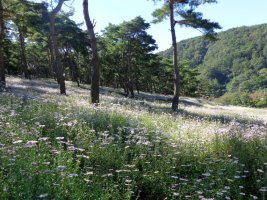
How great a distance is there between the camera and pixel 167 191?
20.3 feet

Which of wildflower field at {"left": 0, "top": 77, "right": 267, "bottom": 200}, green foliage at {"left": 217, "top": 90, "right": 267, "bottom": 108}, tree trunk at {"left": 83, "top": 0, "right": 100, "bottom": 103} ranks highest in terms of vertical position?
tree trunk at {"left": 83, "top": 0, "right": 100, "bottom": 103}

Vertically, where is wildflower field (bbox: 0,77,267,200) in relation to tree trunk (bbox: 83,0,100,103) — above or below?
below

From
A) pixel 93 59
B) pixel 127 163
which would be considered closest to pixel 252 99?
pixel 93 59

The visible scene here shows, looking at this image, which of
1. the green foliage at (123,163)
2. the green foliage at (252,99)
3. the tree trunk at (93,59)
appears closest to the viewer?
the green foliage at (123,163)

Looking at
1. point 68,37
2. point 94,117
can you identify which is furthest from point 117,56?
point 94,117

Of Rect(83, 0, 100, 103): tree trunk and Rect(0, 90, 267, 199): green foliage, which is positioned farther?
Rect(83, 0, 100, 103): tree trunk

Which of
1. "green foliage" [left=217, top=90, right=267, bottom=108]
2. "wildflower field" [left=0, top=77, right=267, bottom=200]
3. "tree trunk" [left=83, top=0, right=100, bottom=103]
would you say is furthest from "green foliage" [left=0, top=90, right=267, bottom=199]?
"green foliage" [left=217, top=90, right=267, bottom=108]

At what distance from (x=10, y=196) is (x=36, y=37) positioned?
153 ft

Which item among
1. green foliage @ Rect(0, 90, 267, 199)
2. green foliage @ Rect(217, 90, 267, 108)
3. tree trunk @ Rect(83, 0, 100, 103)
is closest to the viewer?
green foliage @ Rect(0, 90, 267, 199)

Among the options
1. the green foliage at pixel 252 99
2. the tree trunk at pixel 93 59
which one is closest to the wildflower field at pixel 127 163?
the tree trunk at pixel 93 59

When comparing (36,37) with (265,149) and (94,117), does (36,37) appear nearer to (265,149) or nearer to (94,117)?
(94,117)

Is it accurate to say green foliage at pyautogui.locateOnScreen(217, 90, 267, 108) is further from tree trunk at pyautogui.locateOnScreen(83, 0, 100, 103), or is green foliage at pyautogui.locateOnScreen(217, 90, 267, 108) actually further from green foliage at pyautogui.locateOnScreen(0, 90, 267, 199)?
green foliage at pyautogui.locateOnScreen(0, 90, 267, 199)

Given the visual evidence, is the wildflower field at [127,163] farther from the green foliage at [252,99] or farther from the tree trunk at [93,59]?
the green foliage at [252,99]

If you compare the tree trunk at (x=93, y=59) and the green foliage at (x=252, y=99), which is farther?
the green foliage at (x=252, y=99)
